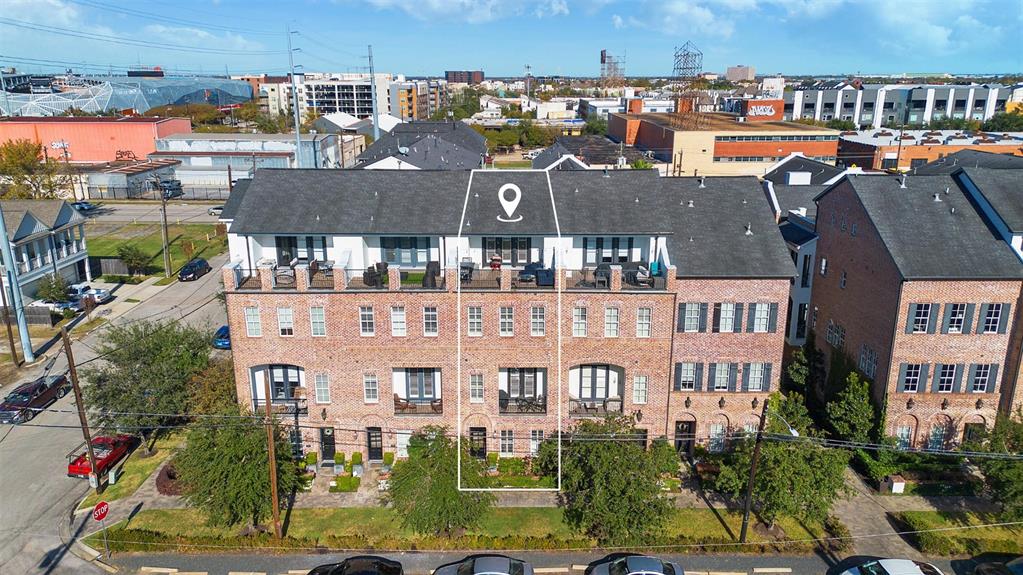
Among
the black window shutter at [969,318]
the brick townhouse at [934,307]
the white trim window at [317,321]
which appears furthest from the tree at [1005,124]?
the white trim window at [317,321]

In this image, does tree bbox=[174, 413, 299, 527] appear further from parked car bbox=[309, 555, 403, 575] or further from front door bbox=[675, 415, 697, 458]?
front door bbox=[675, 415, 697, 458]

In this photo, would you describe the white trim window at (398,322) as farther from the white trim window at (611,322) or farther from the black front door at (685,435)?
the black front door at (685,435)

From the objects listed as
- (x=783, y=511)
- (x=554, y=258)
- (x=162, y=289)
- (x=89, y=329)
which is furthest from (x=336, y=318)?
(x=162, y=289)

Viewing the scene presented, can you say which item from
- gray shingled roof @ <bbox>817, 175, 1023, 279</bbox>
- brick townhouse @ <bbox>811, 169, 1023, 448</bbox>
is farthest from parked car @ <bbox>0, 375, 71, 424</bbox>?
gray shingled roof @ <bbox>817, 175, 1023, 279</bbox>

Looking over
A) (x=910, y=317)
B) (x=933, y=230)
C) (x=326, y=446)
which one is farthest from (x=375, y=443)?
(x=933, y=230)

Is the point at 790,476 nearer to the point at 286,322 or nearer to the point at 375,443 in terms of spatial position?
the point at 375,443

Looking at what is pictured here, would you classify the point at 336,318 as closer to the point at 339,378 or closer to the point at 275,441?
the point at 339,378

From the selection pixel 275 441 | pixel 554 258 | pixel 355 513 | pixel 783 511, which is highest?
pixel 554 258
